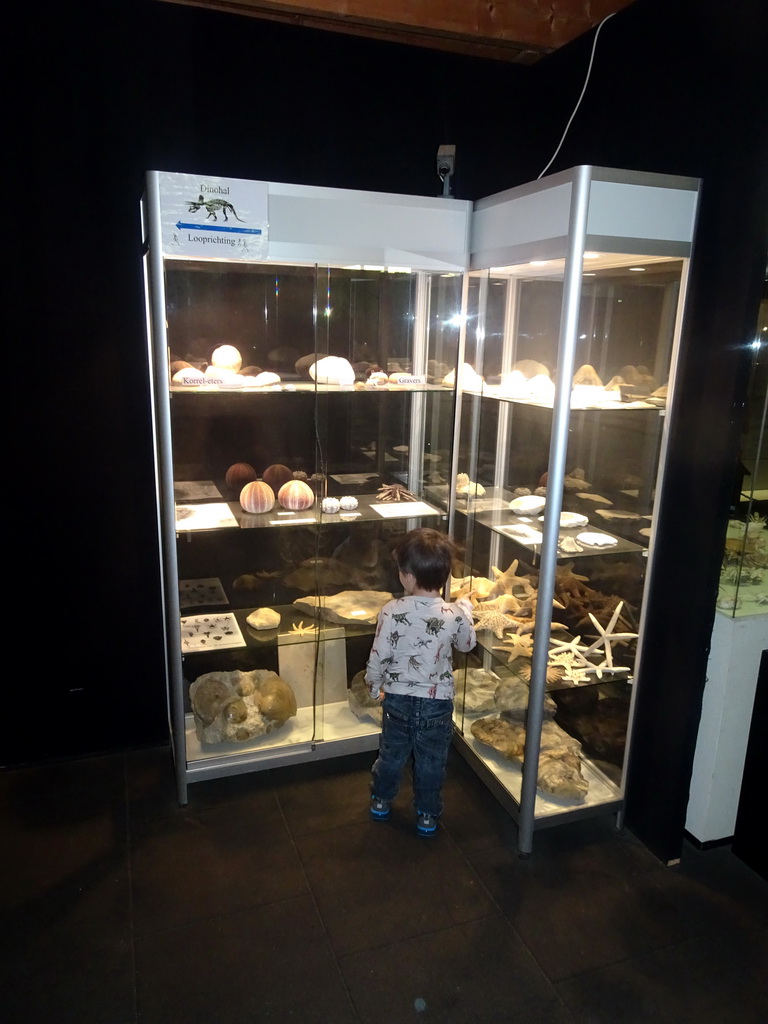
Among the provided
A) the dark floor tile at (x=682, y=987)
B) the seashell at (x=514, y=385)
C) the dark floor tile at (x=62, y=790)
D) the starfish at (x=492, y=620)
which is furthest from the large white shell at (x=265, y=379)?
the dark floor tile at (x=682, y=987)

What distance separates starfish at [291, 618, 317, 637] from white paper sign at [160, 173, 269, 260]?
1569 millimetres

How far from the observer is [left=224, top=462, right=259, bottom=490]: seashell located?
2938mm

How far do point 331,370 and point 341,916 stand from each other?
1983 mm

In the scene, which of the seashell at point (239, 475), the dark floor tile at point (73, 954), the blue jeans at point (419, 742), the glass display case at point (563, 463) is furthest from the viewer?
the seashell at point (239, 475)

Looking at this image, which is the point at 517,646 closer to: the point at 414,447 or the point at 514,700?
the point at 514,700

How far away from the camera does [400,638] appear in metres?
2.63

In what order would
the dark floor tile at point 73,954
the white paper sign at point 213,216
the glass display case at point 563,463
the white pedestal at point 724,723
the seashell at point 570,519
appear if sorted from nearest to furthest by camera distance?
the dark floor tile at point 73,954 < the glass display case at point 563,463 < the white paper sign at point 213,216 < the white pedestal at point 724,723 < the seashell at point 570,519

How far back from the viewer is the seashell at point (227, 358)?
8.92ft

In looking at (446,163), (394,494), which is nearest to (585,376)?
(394,494)

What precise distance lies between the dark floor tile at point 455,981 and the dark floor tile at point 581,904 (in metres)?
0.09

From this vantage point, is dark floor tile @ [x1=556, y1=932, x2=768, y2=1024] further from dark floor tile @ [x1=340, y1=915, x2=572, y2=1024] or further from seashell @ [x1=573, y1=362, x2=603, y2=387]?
seashell @ [x1=573, y1=362, x2=603, y2=387]

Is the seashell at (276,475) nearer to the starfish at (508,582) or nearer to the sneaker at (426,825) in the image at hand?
the starfish at (508,582)

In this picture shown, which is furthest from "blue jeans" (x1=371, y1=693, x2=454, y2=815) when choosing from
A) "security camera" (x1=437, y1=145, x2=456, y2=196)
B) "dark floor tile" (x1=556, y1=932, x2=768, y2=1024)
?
"security camera" (x1=437, y1=145, x2=456, y2=196)

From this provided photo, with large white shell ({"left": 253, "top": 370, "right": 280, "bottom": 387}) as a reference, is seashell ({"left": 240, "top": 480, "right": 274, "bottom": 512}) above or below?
below
